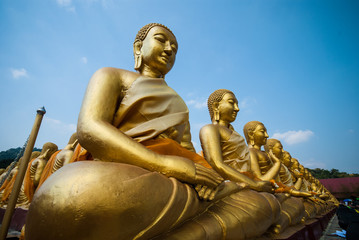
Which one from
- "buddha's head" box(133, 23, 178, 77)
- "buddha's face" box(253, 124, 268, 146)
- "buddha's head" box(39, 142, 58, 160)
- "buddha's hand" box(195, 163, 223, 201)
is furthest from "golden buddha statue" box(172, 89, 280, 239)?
"buddha's head" box(39, 142, 58, 160)

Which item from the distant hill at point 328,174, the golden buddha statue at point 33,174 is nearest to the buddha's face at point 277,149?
the golden buddha statue at point 33,174

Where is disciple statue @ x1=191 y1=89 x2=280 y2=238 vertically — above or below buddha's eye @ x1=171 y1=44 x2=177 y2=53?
below

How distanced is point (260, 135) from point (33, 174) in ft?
14.7

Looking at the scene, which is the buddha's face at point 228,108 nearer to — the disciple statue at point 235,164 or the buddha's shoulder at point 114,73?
the disciple statue at point 235,164

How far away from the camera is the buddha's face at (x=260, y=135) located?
4.03 m

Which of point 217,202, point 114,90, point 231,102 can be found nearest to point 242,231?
point 217,202

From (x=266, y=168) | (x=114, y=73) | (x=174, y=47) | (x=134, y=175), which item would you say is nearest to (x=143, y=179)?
(x=134, y=175)

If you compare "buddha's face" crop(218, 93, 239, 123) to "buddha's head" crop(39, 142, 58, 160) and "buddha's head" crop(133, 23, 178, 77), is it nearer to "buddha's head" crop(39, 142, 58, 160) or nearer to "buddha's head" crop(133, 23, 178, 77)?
"buddha's head" crop(133, 23, 178, 77)

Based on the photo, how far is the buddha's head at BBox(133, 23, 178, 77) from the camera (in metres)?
2.03

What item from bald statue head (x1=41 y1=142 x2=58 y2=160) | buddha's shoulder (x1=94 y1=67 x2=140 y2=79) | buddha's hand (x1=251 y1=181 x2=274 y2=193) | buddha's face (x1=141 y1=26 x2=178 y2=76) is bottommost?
buddha's hand (x1=251 y1=181 x2=274 y2=193)

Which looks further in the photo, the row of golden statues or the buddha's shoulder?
the buddha's shoulder

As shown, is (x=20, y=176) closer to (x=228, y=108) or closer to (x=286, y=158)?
(x=228, y=108)

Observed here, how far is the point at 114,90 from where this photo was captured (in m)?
1.64

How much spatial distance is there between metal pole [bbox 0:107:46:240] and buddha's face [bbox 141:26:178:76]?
3.17ft
